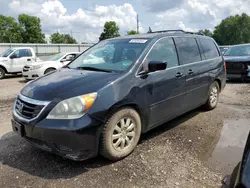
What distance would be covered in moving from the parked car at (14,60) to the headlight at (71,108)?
11.6 meters

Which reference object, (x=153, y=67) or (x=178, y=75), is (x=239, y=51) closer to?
(x=178, y=75)

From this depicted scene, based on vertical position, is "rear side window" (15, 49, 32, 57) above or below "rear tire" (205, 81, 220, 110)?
above

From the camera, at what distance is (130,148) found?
3475 millimetres

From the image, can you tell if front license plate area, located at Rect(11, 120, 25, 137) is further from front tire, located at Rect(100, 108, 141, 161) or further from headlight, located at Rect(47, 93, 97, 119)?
front tire, located at Rect(100, 108, 141, 161)

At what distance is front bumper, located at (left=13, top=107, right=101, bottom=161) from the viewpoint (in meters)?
2.86

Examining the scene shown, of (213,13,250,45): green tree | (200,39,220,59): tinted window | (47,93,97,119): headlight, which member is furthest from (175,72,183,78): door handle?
(213,13,250,45): green tree

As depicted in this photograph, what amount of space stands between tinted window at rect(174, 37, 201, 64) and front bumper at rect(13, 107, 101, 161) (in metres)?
2.26

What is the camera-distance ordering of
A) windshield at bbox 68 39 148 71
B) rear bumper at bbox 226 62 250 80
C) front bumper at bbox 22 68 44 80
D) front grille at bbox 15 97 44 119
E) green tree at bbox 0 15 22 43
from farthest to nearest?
green tree at bbox 0 15 22 43, front bumper at bbox 22 68 44 80, rear bumper at bbox 226 62 250 80, windshield at bbox 68 39 148 71, front grille at bbox 15 97 44 119

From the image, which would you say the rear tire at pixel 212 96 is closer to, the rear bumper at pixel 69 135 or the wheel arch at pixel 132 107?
the wheel arch at pixel 132 107

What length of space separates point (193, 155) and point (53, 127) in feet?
6.67

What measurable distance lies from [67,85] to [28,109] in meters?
0.58

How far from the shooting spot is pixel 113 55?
13.2 ft

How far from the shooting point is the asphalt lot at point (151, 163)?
2.91 meters

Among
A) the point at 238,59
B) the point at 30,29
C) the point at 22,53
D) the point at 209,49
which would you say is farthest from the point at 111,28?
the point at 209,49
